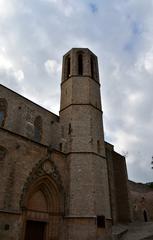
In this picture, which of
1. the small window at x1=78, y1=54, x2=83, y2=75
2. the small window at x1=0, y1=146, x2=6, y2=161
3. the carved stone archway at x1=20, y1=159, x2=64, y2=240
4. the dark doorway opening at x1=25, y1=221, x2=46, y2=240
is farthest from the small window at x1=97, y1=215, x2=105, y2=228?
the small window at x1=78, y1=54, x2=83, y2=75

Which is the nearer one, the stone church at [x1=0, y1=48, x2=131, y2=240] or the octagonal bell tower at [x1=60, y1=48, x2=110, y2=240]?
the stone church at [x1=0, y1=48, x2=131, y2=240]

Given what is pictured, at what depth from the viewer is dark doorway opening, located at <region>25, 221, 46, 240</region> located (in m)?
12.4

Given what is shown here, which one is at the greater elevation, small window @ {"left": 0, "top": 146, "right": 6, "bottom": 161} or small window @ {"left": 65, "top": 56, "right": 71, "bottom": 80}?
small window @ {"left": 65, "top": 56, "right": 71, "bottom": 80}

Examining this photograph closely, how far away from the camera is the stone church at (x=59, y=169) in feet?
38.4

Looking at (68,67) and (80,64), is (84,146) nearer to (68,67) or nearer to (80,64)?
(80,64)

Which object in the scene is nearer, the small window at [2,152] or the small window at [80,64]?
the small window at [2,152]

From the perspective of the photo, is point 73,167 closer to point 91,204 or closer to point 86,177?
point 86,177

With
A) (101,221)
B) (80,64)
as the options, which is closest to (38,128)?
(80,64)

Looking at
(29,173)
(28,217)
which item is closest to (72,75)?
(29,173)

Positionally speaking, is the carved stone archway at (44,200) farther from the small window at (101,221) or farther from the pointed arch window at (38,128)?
the pointed arch window at (38,128)

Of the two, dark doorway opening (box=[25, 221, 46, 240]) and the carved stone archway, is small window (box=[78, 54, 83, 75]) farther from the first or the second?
dark doorway opening (box=[25, 221, 46, 240])

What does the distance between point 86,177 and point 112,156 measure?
8.76m

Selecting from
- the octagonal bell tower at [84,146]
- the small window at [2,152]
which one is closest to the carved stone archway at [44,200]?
the octagonal bell tower at [84,146]

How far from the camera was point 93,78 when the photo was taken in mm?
19391
